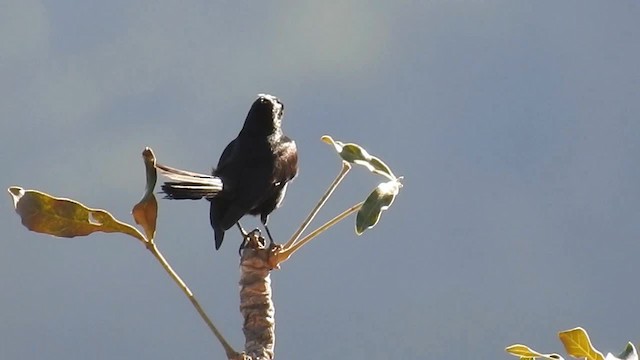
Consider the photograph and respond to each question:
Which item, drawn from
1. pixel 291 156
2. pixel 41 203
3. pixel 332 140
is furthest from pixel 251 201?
pixel 41 203

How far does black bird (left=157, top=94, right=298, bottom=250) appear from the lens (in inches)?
139

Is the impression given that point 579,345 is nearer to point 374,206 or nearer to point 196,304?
point 374,206

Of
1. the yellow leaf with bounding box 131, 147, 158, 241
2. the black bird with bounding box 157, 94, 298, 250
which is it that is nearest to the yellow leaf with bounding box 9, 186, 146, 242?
the yellow leaf with bounding box 131, 147, 158, 241

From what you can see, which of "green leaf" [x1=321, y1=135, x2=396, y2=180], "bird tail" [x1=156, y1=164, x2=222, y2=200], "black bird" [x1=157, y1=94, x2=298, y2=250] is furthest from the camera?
"black bird" [x1=157, y1=94, x2=298, y2=250]

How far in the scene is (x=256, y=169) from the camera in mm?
4242

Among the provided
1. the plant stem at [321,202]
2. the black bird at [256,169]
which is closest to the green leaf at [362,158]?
the plant stem at [321,202]

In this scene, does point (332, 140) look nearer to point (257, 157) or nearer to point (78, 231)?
point (78, 231)

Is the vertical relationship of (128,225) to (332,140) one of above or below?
below

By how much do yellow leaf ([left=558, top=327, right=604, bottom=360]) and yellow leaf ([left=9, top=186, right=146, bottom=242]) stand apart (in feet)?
2.01

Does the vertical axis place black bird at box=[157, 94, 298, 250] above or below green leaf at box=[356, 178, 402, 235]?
above

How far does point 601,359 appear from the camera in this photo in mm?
1287

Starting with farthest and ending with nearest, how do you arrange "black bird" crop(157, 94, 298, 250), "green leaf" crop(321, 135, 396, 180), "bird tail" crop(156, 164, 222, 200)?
"black bird" crop(157, 94, 298, 250)
"bird tail" crop(156, 164, 222, 200)
"green leaf" crop(321, 135, 396, 180)

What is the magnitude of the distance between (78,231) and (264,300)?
11.6 inches

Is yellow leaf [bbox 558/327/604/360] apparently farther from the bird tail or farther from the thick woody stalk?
the bird tail
